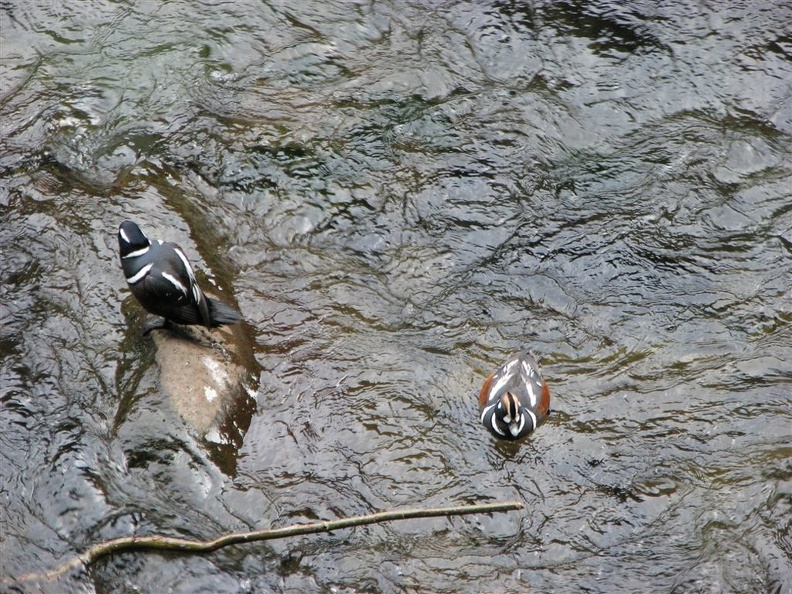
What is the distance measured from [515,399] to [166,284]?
2.60 meters

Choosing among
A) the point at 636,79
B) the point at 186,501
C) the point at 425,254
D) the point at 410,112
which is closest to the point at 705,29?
the point at 636,79

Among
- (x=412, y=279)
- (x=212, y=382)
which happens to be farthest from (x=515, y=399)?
(x=212, y=382)

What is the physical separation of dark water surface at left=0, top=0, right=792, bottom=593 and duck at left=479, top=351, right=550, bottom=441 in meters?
0.14

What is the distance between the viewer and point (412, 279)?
24.3 ft

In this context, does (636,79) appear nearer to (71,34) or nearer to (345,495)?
(345,495)

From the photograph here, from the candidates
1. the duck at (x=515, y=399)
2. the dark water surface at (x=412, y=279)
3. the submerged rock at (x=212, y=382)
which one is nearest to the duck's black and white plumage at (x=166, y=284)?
the submerged rock at (x=212, y=382)

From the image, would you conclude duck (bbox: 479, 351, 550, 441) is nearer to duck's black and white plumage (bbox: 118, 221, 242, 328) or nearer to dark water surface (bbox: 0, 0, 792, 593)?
→ dark water surface (bbox: 0, 0, 792, 593)

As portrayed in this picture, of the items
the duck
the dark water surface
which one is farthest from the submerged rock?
the duck

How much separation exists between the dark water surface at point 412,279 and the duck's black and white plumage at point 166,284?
1.56ft

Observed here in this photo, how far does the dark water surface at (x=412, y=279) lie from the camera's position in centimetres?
555

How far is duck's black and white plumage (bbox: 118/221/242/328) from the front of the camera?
6.04 m

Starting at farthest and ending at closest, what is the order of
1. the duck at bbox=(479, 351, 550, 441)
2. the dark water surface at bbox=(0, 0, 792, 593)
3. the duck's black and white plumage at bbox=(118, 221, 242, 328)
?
1. the duck at bbox=(479, 351, 550, 441)
2. the duck's black and white plumage at bbox=(118, 221, 242, 328)
3. the dark water surface at bbox=(0, 0, 792, 593)

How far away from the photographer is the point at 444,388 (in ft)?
22.0

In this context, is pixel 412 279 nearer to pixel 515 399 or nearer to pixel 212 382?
pixel 515 399
